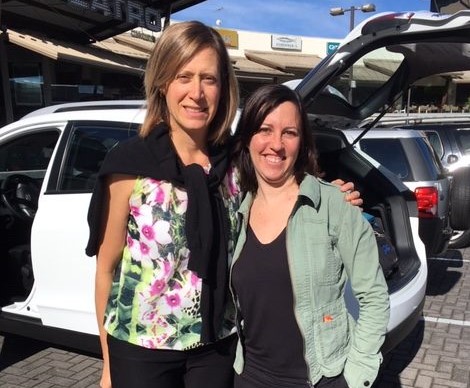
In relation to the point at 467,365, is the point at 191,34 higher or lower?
higher

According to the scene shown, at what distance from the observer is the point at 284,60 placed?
2734cm

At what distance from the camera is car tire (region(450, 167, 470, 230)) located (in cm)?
555

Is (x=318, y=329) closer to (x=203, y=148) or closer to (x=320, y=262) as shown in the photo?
(x=320, y=262)

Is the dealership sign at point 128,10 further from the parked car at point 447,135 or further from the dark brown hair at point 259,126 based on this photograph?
the dark brown hair at point 259,126

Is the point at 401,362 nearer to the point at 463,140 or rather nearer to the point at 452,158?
the point at 452,158

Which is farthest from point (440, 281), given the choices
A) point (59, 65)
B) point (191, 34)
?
point (59, 65)

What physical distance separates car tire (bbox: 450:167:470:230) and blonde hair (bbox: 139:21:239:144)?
4.23 meters

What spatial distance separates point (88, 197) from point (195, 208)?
5.73 ft

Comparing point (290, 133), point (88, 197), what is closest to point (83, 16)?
point (88, 197)

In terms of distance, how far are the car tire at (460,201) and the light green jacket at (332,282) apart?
13.6 feet

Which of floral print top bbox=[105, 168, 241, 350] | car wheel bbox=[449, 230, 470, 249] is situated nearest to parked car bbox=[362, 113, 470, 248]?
car wheel bbox=[449, 230, 470, 249]

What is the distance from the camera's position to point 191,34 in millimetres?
1789

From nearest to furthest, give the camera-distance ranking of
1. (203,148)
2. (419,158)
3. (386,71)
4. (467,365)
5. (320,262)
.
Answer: (320,262) → (203,148) → (467,365) → (419,158) → (386,71)

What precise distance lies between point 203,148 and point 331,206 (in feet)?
1.66
